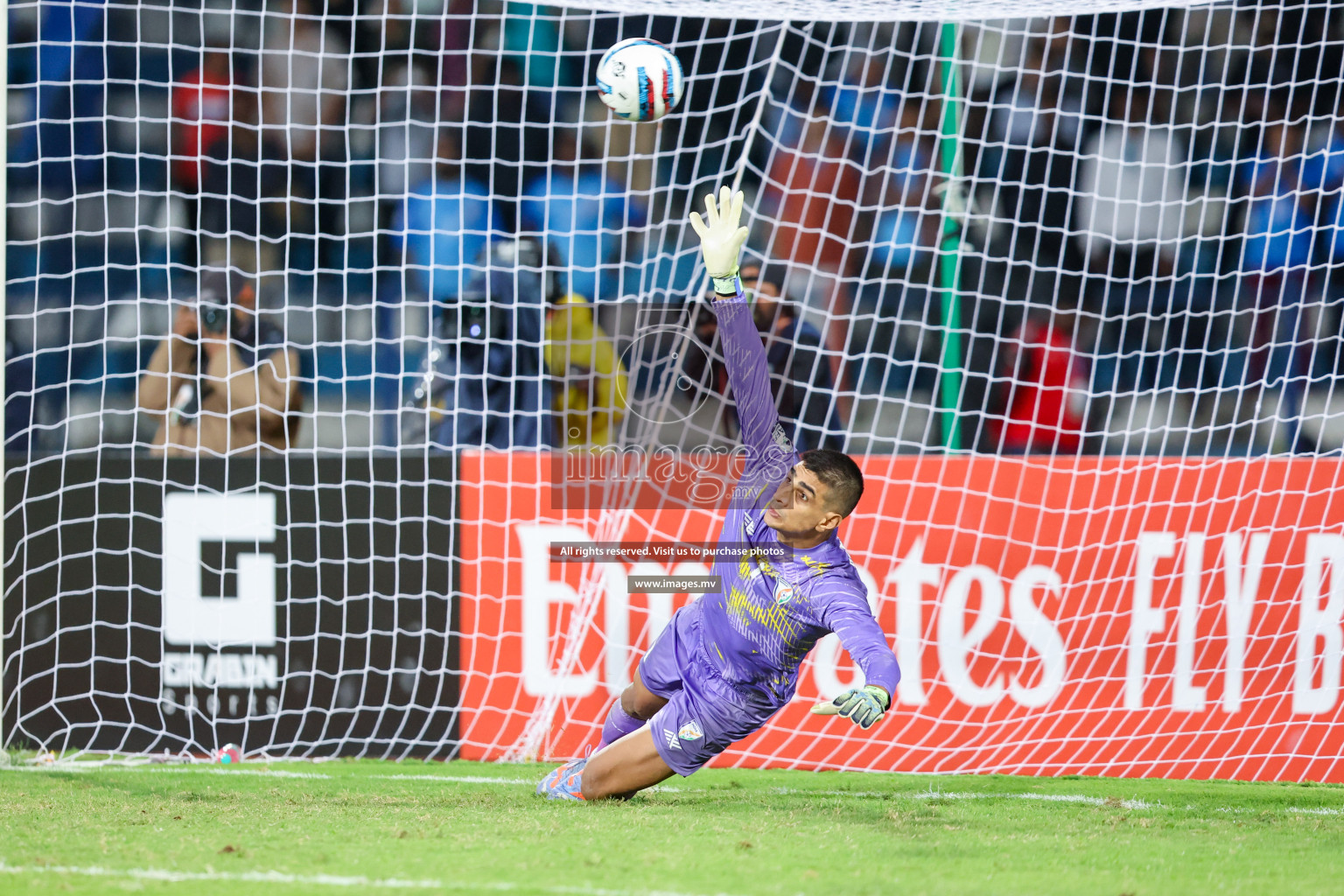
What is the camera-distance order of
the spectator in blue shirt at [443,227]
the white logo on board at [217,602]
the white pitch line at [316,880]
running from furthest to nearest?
the spectator in blue shirt at [443,227] < the white logo on board at [217,602] < the white pitch line at [316,880]

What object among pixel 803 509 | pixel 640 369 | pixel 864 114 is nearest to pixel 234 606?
pixel 640 369

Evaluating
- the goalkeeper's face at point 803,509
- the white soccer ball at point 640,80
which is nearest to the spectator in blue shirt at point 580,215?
the white soccer ball at point 640,80

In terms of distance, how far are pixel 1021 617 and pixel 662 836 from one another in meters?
2.57

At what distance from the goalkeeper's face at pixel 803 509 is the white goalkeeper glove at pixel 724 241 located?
61 cm

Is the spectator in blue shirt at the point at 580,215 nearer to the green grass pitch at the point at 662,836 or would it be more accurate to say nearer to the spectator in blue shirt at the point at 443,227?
the spectator in blue shirt at the point at 443,227

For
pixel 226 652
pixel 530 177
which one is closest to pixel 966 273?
pixel 530 177

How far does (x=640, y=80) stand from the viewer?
5.55m

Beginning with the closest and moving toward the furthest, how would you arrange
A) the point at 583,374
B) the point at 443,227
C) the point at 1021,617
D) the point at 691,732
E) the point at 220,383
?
the point at 691,732
the point at 1021,617
the point at 220,383
the point at 583,374
the point at 443,227

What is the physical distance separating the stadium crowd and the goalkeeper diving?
225 centimetres

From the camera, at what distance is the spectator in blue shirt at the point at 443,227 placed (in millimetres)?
7383

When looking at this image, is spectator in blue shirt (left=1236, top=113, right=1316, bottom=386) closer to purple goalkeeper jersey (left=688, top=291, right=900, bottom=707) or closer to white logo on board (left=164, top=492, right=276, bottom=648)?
purple goalkeeper jersey (left=688, top=291, right=900, bottom=707)

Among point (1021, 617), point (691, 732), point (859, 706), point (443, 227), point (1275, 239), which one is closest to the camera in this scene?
point (859, 706)

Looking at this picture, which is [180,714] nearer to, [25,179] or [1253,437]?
[25,179]

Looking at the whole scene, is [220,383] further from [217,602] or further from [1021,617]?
[1021,617]
